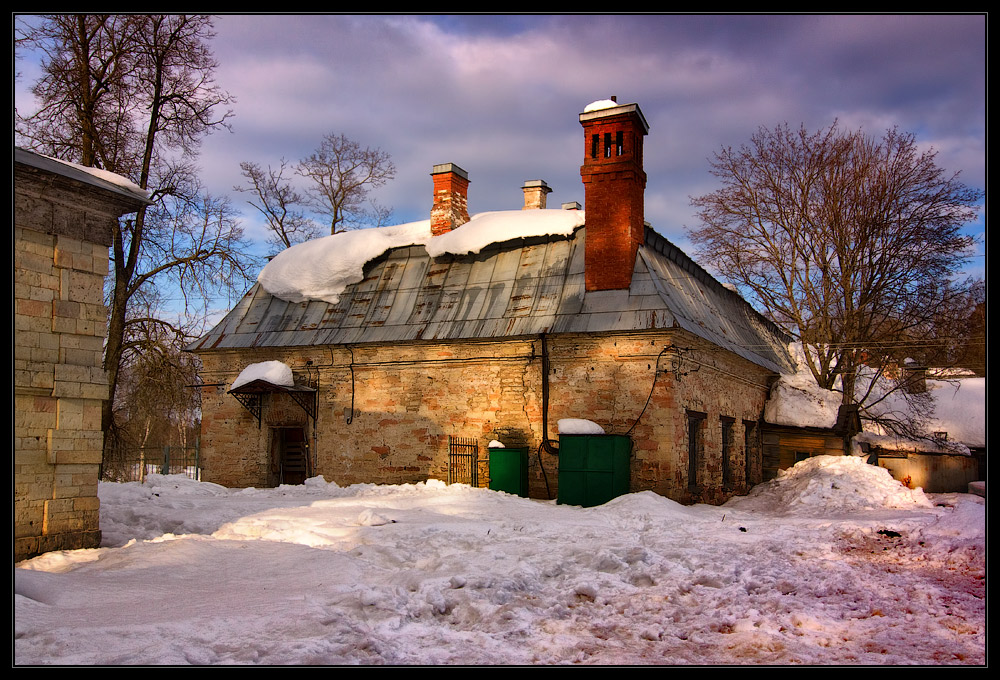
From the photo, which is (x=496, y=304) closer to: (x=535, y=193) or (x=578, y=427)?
(x=578, y=427)

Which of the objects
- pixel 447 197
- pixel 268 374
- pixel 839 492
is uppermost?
pixel 447 197

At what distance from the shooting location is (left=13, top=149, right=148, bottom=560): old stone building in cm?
823

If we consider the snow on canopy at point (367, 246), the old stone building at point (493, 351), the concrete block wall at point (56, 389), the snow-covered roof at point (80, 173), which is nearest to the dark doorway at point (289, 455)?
the old stone building at point (493, 351)

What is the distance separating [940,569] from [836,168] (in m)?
14.0

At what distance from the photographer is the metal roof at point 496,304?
15094 millimetres

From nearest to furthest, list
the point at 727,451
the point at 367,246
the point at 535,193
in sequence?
1. the point at 727,451
2. the point at 367,246
3. the point at 535,193

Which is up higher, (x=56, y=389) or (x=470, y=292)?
(x=470, y=292)

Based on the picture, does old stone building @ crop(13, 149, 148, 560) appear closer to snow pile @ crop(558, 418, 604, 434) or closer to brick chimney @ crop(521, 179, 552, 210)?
snow pile @ crop(558, 418, 604, 434)

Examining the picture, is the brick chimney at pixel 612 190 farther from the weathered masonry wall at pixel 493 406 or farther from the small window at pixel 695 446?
the small window at pixel 695 446

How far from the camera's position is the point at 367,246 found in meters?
18.7

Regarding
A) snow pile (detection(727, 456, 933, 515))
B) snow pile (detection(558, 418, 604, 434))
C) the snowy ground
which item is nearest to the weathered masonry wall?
snow pile (detection(558, 418, 604, 434))

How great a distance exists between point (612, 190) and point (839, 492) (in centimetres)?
714

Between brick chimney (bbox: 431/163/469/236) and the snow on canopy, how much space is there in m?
0.34

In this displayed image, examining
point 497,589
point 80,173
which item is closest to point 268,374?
point 80,173
